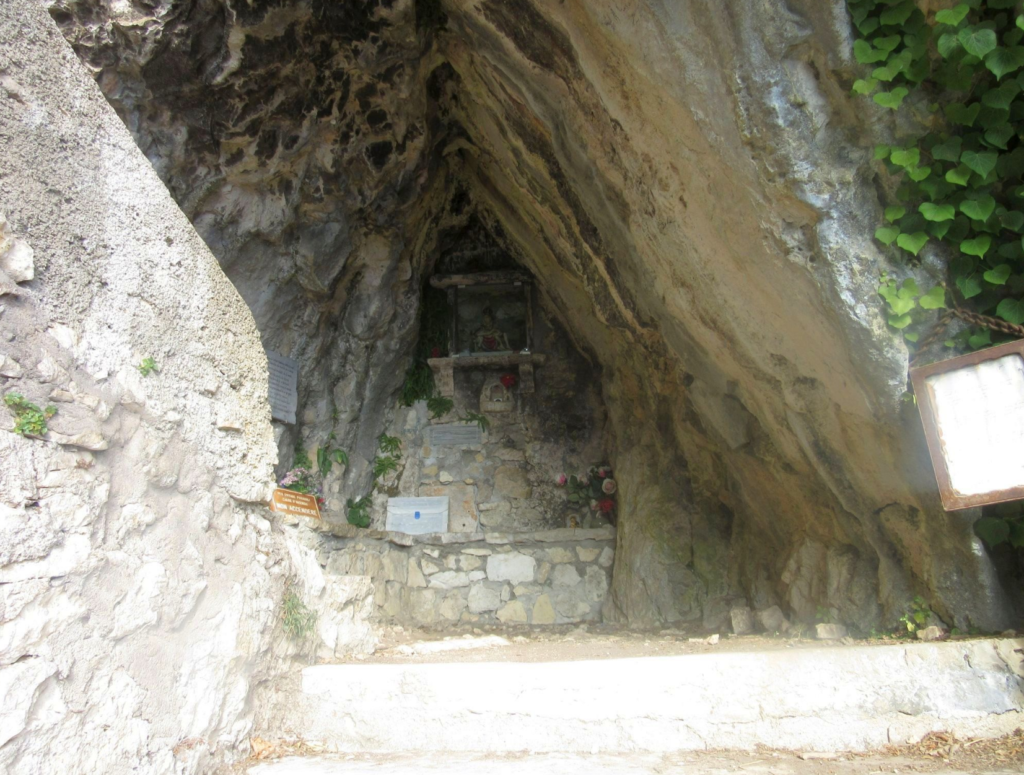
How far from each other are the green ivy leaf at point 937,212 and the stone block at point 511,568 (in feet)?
14.6

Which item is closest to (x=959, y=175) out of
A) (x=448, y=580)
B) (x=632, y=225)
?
A: (x=632, y=225)

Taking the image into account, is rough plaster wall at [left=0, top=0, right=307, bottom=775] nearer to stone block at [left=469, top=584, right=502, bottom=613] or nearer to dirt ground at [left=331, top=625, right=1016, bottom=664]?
dirt ground at [left=331, top=625, right=1016, bottom=664]

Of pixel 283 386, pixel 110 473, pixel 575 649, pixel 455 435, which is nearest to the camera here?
pixel 110 473

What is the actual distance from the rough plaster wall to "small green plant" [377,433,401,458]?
462cm

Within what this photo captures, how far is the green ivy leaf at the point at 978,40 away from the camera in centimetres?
221

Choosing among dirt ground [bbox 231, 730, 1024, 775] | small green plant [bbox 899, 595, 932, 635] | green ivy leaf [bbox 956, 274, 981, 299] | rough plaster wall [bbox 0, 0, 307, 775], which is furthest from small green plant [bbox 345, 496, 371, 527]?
green ivy leaf [bbox 956, 274, 981, 299]

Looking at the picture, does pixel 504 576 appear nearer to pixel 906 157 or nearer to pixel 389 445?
pixel 389 445

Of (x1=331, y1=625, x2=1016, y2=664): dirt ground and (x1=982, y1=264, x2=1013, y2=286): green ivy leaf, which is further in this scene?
(x1=331, y1=625, x2=1016, y2=664): dirt ground

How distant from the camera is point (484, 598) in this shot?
606cm

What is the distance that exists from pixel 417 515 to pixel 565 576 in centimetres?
154

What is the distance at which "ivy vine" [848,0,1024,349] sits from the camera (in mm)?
2332

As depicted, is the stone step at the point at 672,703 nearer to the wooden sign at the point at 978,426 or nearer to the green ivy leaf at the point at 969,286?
the wooden sign at the point at 978,426

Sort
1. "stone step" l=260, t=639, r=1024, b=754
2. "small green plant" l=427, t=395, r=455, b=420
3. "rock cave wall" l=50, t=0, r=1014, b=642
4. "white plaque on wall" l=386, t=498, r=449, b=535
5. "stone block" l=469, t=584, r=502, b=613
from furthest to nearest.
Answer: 1. "small green plant" l=427, t=395, r=455, b=420
2. "white plaque on wall" l=386, t=498, r=449, b=535
3. "stone block" l=469, t=584, r=502, b=613
4. "rock cave wall" l=50, t=0, r=1014, b=642
5. "stone step" l=260, t=639, r=1024, b=754

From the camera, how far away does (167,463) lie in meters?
1.93
